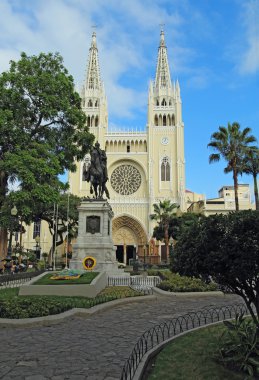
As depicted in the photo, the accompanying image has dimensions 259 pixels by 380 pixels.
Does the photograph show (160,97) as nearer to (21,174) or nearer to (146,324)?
(21,174)

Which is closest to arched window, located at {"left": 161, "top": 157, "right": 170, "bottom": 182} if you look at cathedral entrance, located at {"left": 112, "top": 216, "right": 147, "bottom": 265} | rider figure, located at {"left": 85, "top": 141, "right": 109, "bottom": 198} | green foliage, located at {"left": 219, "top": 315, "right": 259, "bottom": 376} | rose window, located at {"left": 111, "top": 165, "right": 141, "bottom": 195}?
rose window, located at {"left": 111, "top": 165, "right": 141, "bottom": 195}

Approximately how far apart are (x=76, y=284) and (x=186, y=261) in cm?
775

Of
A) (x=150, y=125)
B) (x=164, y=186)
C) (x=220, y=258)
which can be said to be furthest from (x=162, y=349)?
(x=150, y=125)

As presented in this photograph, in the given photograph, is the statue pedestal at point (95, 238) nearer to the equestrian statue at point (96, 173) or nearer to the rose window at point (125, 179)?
the equestrian statue at point (96, 173)

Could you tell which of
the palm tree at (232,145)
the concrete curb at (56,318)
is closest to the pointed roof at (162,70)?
the palm tree at (232,145)

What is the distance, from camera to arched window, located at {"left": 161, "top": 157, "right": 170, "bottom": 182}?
57.0 metres

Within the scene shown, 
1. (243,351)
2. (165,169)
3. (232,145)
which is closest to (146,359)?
(243,351)

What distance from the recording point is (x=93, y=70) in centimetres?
6431

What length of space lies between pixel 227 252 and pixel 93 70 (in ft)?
212

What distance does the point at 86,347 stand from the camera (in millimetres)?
6203

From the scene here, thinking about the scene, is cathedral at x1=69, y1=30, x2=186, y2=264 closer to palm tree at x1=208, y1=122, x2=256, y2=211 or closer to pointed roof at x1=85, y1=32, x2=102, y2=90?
pointed roof at x1=85, y1=32, x2=102, y2=90

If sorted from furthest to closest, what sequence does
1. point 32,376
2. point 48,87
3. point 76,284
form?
point 48,87 → point 76,284 → point 32,376

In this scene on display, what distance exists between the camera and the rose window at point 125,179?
188ft

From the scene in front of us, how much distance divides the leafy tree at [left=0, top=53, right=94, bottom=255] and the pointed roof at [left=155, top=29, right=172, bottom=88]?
44.0 meters
